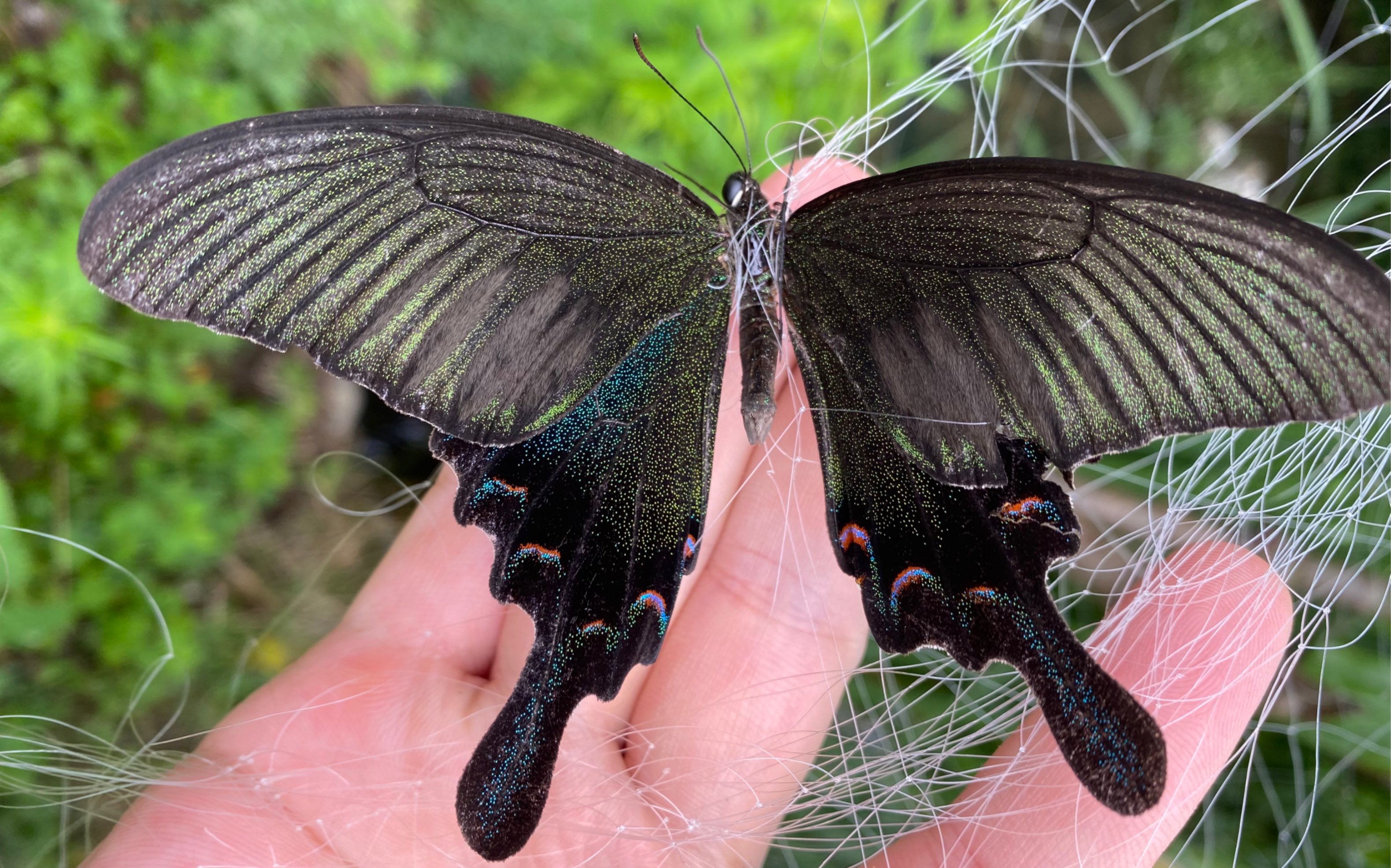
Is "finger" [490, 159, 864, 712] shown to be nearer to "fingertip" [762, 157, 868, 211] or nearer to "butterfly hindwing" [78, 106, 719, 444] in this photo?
"fingertip" [762, 157, 868, 211]

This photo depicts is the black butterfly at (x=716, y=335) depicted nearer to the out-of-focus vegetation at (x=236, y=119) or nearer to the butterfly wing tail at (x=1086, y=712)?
the butterfly wing tail at (x=1086, y=712)

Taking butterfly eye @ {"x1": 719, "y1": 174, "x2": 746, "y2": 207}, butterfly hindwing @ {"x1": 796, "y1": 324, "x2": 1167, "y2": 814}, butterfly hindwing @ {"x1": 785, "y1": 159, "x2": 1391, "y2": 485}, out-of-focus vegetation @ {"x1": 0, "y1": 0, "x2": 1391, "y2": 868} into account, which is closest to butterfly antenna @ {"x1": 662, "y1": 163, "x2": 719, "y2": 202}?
butterfly eye @ {"x1": 719, "y1": 174, "x2": 746, "y2": 207}

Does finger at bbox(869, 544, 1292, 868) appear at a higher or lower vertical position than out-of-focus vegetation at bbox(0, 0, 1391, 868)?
lower

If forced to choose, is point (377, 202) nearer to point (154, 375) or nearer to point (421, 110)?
point (421, 110)

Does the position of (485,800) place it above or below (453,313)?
below

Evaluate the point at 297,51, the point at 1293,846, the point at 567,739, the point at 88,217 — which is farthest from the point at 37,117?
the point at 1293,846

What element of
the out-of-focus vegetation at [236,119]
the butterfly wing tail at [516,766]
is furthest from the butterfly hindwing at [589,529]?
the out-of-focus vegetation at [236,119]
